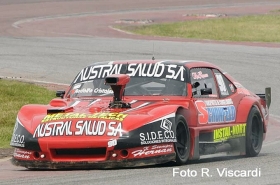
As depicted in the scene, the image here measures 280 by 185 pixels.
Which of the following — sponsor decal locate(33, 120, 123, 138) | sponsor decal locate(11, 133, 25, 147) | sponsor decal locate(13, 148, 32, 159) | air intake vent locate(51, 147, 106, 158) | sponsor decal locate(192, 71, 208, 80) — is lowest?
sponsor decal locate(13, 148, 32, 159)


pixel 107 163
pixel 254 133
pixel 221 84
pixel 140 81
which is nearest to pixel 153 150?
pixel 107 163

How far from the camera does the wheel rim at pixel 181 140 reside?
10.1m

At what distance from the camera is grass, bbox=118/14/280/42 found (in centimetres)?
3044

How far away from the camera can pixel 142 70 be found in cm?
1125

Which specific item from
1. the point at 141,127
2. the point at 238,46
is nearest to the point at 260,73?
the point at 238,46

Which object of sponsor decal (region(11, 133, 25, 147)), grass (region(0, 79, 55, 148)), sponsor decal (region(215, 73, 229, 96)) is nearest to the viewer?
sponsor decal (region(11, 133, 25, 147))

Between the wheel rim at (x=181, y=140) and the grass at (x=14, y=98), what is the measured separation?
3.86 m

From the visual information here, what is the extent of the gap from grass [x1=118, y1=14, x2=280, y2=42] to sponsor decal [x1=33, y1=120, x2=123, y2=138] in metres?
20.3

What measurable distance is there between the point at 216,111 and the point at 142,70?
103cm

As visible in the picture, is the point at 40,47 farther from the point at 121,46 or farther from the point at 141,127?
the point at 141,127

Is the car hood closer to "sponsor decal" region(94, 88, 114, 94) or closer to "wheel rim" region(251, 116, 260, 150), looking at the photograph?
"sponsor decal" region(94, 88, 114, 94)

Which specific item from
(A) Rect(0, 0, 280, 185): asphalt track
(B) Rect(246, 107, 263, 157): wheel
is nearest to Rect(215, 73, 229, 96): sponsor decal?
(B) Rect(246, 107, 263, 157): wheel

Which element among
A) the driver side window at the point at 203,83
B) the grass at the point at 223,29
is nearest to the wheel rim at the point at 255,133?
the driver side window at the point at 203,83

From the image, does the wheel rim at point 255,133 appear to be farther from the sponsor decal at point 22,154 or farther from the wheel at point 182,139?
the sponsor decal at point 22,154
